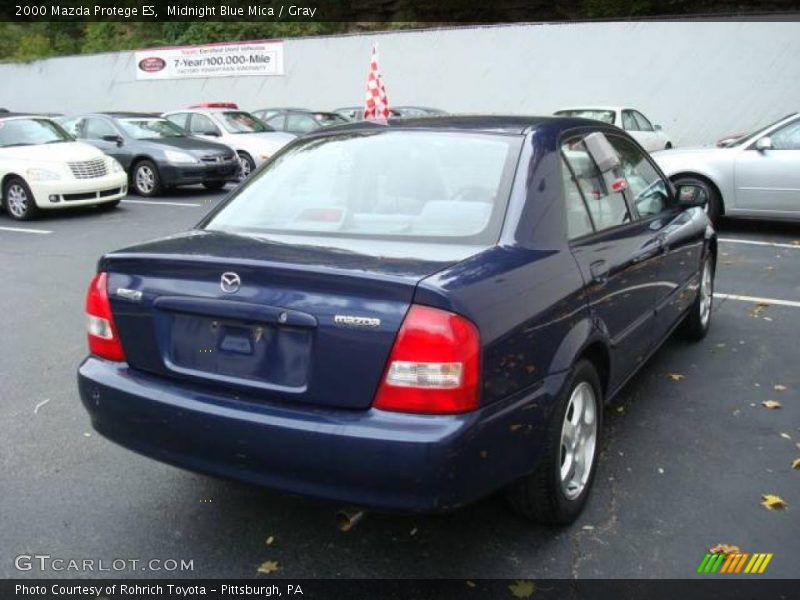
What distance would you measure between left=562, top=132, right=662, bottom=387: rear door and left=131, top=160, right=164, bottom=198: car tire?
35.4 feet

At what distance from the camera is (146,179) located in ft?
43.9

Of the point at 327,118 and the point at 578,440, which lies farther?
the point at 327,118

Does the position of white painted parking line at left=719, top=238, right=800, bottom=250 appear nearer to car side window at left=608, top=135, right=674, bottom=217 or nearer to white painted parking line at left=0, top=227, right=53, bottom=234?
car side window at left=608, top=135, right=674, bottom=217

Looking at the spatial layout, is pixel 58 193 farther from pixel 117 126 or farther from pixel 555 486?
pixel 555 486

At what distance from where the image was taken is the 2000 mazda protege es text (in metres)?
2.38

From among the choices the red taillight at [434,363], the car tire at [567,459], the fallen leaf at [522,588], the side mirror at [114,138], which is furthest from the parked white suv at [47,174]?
the fallen leaf at [522,588]

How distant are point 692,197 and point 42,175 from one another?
30.1 ft

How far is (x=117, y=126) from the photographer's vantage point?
46.0ft

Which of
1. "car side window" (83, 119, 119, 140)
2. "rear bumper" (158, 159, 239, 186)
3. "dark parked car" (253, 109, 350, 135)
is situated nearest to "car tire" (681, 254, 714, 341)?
"rear bumper" (158, 159, 239, 186)

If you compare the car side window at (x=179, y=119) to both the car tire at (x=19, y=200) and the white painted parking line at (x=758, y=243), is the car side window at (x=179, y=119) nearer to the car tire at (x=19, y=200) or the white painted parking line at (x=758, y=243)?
the car tire at (x=19, y=200)

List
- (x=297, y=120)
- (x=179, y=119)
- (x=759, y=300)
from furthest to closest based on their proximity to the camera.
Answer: (x=297, y=120) < (x=179, y=119) < (x=759, y=300)

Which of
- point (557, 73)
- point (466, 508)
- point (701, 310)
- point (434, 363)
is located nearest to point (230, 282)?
point (434, 363)

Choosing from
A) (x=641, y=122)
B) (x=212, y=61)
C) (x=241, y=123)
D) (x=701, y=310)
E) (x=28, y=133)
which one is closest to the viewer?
(x=701, y=310)

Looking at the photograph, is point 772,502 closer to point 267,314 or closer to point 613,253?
point 613,253
